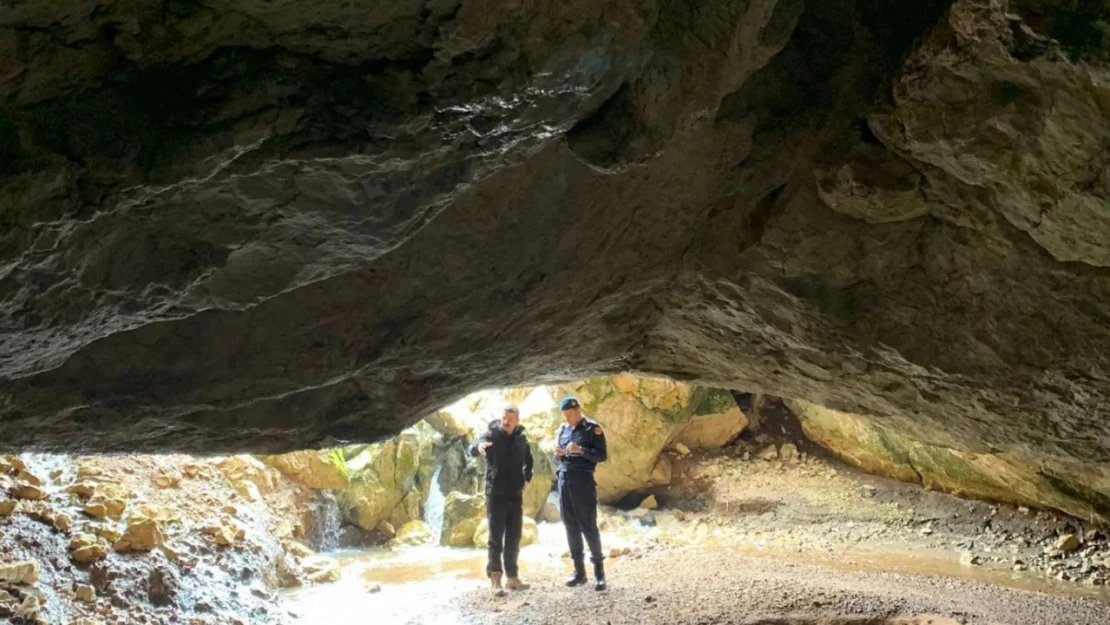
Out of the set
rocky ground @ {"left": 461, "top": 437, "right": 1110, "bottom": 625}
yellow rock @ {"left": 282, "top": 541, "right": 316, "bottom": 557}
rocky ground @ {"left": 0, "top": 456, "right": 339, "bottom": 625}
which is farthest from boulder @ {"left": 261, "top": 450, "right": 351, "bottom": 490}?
rocky ground @ {"left": 461, "top": 437, "right": 1110, "bottom": 625}

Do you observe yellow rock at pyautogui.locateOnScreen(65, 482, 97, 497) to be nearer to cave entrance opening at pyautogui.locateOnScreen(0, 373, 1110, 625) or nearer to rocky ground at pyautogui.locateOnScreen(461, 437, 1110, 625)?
cave entrance opening at pyautogui.locateOnScreen(0, 373, 1110, 625)

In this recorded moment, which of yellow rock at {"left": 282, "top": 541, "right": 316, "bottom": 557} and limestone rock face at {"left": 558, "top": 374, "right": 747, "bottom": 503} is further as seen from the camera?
limestone rock face at {"left": 558, "top": 374, "right": 747, "bottom": 503}

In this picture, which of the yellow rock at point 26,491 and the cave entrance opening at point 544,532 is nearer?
the cave entrance opening at point 544,532

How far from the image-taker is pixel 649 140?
2.00 m

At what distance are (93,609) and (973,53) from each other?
16.4 ft

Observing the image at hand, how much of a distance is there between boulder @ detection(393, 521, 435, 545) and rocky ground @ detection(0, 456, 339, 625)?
155 cm

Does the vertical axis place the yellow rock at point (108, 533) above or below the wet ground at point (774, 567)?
above

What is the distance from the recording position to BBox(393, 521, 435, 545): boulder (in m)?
8.55

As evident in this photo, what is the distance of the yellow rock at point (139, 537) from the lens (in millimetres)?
5023

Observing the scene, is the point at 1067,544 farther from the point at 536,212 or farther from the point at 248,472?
the point at 248,472

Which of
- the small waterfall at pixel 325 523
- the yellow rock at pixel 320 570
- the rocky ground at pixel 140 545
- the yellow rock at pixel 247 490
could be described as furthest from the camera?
the small waterfall at pixel 325 523

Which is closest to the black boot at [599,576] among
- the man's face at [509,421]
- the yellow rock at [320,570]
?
the man's face at [509,421]

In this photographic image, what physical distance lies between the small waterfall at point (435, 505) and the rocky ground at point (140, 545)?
2.06 metres

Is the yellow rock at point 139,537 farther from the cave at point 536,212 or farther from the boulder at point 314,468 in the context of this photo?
the boulder at point 314,468
